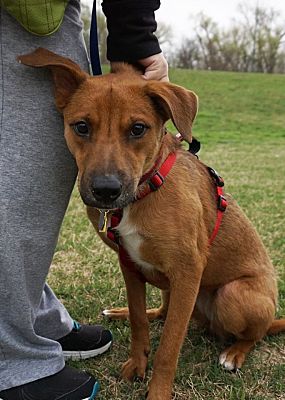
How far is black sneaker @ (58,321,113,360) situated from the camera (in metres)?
2.89

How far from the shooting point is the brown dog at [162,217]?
7.22ft

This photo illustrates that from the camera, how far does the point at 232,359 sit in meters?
2.82

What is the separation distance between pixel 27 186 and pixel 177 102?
0.73 m

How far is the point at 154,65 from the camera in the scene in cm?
238

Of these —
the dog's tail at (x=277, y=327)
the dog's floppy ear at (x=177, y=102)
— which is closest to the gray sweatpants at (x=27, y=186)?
the dog's floppy ear at (x=177, y=102)

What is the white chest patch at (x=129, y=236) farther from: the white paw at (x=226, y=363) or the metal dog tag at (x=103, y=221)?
the white paw at (x=226, y=363)

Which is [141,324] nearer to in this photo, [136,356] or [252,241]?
[136,356]

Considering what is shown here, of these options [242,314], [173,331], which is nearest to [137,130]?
[173,331]

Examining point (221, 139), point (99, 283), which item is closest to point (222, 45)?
point (221, 139)

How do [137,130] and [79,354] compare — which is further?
[79,354]

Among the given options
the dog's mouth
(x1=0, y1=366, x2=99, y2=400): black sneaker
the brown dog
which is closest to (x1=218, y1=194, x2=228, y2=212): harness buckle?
the brown dog

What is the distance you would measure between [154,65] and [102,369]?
1563 mm

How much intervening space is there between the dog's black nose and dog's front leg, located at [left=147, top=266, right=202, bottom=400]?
1.86 ft

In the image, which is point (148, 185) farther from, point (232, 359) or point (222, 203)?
point (232, 359)
